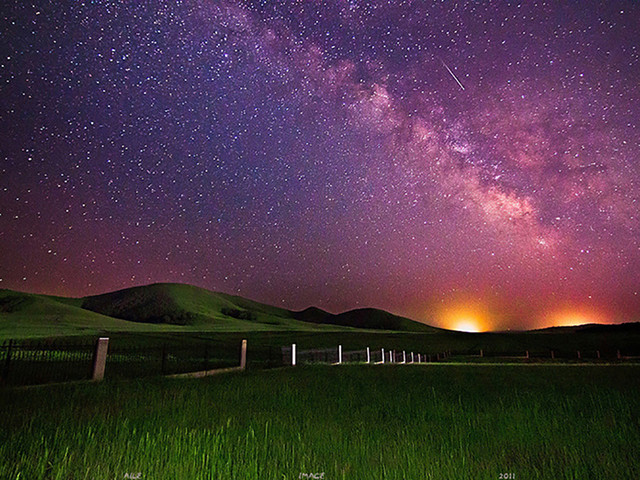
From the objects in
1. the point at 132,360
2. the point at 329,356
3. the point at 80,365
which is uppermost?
the point at 329,356

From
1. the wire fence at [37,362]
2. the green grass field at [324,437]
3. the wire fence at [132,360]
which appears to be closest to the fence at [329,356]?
the wire fence at [132,360]

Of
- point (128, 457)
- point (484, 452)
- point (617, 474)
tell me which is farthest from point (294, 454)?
point (617, 474)

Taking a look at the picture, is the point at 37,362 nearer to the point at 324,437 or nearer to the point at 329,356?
the point at 324,437

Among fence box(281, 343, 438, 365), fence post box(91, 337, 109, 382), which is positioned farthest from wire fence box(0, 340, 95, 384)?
fence box(281, 343, 438, 365)

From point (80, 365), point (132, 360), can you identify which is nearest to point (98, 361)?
point (80, 365)

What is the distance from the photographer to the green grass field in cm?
395

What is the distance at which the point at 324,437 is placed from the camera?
5.17 m

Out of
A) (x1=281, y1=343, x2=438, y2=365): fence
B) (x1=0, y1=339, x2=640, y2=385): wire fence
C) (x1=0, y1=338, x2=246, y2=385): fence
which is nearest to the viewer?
(x1=0, y1=338, x2=246, y2=385): fence

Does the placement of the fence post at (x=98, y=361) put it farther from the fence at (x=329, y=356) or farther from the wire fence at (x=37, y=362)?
the fence at (x=329, y=356)

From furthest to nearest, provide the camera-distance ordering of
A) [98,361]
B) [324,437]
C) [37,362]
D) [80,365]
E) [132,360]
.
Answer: [132,360]
[80,365]
[37,362]
[98,361]
[324,437]

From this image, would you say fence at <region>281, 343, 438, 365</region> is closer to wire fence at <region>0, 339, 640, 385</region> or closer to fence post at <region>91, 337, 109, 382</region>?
wire fence at <region>0, 339, 640, 385</region>

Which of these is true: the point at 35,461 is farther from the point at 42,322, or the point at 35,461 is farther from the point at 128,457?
the point at 42,322

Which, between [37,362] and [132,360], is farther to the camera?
[132,360]

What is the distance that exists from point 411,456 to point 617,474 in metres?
1.76
